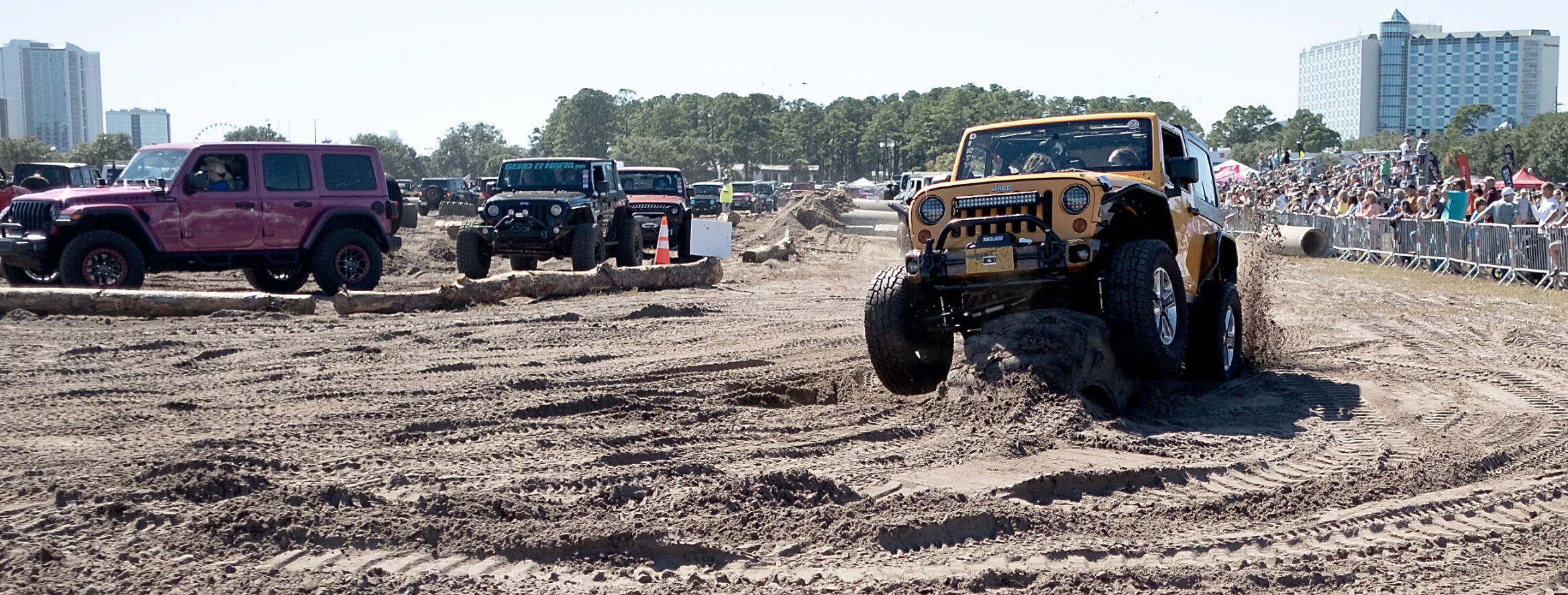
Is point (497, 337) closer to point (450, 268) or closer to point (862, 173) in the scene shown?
point (450, 268)

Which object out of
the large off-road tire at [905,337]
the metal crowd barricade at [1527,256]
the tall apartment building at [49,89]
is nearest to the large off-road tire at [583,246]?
the large off-road tire at [905,337]

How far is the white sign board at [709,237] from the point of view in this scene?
19938 millimetres

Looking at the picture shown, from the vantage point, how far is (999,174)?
29.1 ft

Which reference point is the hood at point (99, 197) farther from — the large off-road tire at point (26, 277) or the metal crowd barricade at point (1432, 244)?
the metal crowd barricade at point (1432, 244)

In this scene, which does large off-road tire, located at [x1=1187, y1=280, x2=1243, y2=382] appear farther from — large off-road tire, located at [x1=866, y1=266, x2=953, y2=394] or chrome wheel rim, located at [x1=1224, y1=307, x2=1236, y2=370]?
large off-road tire, located at [x1=866, y1=266, x2=953, y2=394]

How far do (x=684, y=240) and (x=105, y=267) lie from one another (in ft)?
34.2

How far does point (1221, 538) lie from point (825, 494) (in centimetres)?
165

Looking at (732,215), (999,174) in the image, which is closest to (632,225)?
(999,174)

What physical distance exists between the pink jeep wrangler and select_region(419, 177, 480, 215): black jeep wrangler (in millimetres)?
31954

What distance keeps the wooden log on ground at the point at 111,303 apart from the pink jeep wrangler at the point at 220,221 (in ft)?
4.08

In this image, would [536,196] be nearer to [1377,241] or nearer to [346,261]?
[346,261]

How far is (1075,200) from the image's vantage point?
7.38 m

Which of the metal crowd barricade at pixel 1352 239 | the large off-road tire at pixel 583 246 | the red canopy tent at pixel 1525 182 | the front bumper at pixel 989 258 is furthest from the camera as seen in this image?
the red canopy tent at pixel 1525 182

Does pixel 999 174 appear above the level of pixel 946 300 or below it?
above
